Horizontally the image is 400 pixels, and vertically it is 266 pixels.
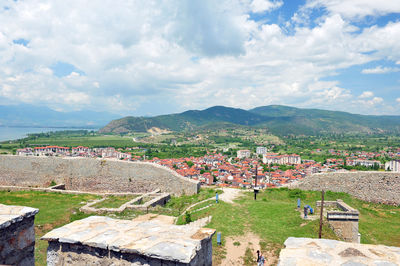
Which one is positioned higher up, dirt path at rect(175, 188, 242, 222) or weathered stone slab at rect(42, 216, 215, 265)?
weathered stone slab at rect(42, 216, 215, 265)

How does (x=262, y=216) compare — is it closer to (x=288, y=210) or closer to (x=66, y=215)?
(x=288, y=210)

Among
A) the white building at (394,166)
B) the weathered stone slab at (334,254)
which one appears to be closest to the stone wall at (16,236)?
the weathered stone slab at (334,254)

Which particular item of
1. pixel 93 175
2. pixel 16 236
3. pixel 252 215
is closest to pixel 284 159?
pixel 93 175

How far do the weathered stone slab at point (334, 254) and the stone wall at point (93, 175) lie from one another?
13846mm

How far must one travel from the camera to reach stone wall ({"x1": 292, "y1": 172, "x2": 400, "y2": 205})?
17688 mm

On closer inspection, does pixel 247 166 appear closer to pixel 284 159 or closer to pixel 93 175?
pixel 284 159

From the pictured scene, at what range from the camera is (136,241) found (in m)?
3.43

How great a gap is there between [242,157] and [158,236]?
107206 mm

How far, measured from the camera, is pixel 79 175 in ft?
65.9

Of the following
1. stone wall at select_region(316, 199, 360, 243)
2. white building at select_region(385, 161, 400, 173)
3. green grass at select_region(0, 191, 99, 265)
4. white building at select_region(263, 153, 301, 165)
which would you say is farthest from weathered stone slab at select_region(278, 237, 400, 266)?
white building at select_region(263, 153, 301, 165)

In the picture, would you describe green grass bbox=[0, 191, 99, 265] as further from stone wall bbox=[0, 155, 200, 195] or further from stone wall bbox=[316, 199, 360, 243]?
stone wall bbox=[316, 199, 360, 243]

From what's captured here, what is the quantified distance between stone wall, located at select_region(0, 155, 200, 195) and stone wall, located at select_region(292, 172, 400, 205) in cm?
893

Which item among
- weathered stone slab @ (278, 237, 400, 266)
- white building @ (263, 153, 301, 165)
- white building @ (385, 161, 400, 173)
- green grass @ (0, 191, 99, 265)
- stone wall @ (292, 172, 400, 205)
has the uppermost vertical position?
weathered stone slab @ (278, 237, 400, 266)

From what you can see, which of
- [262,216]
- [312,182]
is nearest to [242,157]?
[312,182]
